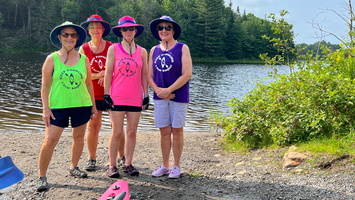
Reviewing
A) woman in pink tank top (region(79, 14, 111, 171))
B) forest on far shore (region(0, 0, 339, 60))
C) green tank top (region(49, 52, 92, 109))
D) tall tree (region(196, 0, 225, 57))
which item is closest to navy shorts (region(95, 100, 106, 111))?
woman in pink tank top (region(79, 14, 111, 171))

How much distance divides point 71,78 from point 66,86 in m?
0.12

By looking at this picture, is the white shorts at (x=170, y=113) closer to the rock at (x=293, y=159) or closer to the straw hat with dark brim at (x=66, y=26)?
the straw hat with dark brim at (x=66, y=26)

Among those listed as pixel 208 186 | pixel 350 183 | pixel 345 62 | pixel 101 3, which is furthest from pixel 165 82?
pixel 101 3

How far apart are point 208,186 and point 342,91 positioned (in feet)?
9.35

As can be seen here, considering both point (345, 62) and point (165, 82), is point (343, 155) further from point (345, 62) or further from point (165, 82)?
point (165, 82)

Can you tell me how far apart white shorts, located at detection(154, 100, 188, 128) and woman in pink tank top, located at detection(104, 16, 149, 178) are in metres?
0.23

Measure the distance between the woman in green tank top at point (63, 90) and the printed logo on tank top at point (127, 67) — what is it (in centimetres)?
45

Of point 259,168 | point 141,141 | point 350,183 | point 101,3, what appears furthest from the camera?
point 101,3

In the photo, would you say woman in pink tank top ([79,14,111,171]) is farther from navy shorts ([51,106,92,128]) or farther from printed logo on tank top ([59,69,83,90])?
printed logo on tank top ([59,69,83,90])

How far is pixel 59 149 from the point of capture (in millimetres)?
6902

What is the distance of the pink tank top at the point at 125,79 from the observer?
Answer: 466cm

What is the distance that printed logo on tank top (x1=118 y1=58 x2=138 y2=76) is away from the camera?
15.3 ft

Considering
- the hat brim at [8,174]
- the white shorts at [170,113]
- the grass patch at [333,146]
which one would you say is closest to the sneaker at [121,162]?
the white shorts at [170,113]

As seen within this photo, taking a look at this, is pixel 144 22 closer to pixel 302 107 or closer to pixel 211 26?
pixel 211 26
